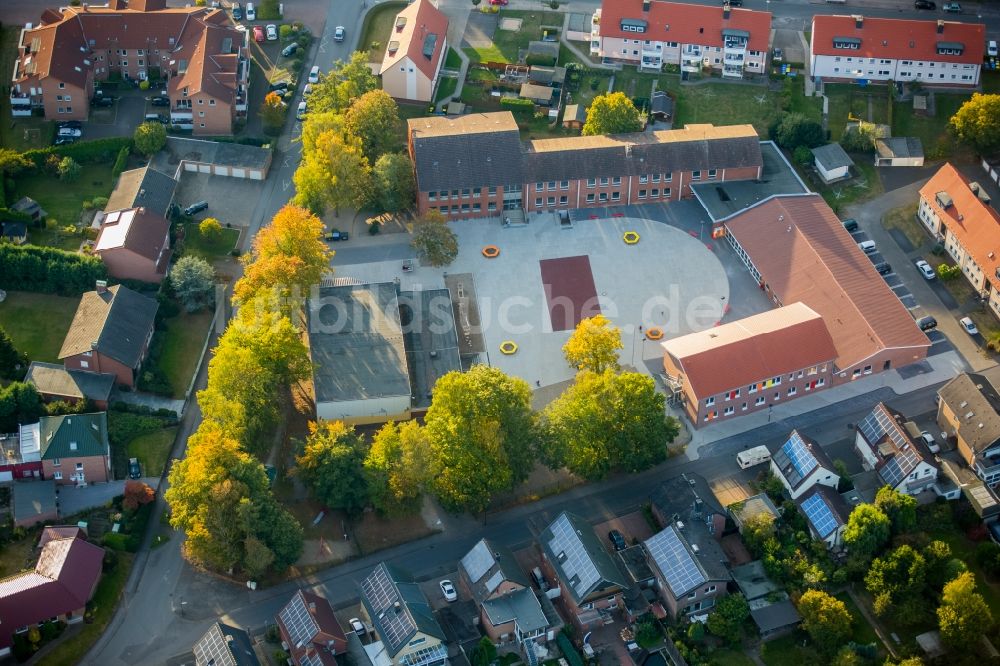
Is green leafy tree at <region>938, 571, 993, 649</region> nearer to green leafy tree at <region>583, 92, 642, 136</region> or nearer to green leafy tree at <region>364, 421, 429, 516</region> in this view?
green leafy tree at <region>364, 421, 429, 516</region>

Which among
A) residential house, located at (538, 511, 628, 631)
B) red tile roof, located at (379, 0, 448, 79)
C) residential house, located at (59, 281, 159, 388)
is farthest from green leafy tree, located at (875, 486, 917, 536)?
red tile roof, located at (379, 0, 448, 79)

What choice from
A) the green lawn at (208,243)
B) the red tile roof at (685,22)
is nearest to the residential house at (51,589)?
the green lawn at (208,243)

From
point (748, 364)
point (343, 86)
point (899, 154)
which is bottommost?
point (748, 364)

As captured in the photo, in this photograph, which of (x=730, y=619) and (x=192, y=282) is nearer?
(x=730, y=619)

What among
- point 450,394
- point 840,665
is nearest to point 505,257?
point 450,394

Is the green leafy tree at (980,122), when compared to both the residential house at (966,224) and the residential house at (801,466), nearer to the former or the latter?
the residential house at (966,224)

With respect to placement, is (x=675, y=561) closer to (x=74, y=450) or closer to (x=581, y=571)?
(x=581, y=571)

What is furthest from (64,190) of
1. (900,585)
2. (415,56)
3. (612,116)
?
(900,585)
